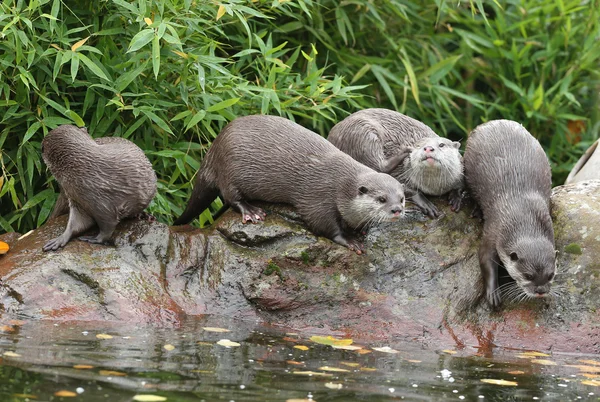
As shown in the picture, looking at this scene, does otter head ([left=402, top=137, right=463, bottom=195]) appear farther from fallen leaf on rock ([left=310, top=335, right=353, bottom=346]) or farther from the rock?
fallen leaf on rock ([left=310, top=335, right=353, bottom=346])

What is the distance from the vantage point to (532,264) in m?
4.28

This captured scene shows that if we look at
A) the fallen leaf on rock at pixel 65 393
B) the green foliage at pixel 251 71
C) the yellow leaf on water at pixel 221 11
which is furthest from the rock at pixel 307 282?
the fallen leaf on rock at pixel 65 393

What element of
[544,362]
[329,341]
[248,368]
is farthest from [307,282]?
[544,362]

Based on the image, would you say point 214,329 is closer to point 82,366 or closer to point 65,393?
point 82,366

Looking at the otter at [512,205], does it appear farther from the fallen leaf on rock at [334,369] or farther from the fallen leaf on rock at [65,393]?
the fallen leaf on rock at [65,393]

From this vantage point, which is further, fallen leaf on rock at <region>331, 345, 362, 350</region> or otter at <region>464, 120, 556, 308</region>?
otter at <region>464, 120, 556, 308</region>

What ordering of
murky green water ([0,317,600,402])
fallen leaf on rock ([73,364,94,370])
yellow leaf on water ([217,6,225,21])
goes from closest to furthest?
murky green water ([0,317,600,402])
fallen leaf on rock ([73,364,94,370])
yellow leaf on water ([217,6,225,21])

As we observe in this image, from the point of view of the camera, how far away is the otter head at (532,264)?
14.0ft

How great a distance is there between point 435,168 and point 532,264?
69 centimetres

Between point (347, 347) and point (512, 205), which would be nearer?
point (347, 347)

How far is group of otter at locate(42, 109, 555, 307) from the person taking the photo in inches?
173

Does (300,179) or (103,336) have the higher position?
(300,179)

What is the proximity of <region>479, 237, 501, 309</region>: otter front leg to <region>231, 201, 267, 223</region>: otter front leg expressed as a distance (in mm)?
1009

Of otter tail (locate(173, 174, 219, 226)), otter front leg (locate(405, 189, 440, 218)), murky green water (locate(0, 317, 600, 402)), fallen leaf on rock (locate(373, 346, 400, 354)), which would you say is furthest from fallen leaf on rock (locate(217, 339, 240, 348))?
otter front leg (locate(405, 189, 440, 218))
